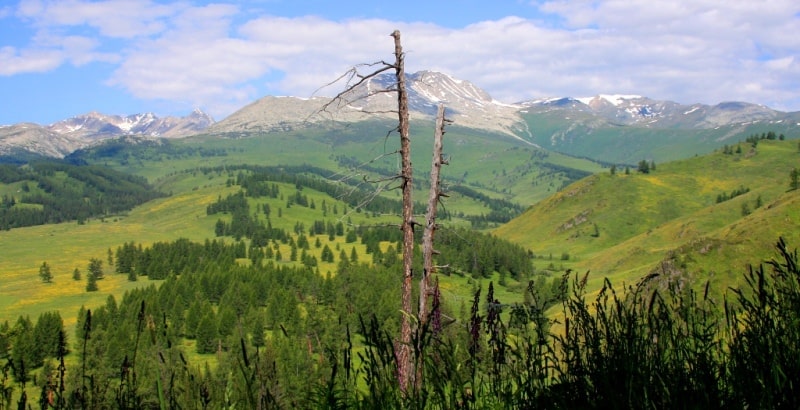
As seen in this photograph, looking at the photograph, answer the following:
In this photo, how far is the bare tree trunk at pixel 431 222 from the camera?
1703 centimetres

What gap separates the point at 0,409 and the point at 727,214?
149m

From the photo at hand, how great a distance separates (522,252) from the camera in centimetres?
16438

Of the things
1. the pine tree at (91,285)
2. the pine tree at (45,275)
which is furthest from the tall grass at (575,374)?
the pine tree at (45,275)

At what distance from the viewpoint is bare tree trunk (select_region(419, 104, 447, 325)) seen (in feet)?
55.9

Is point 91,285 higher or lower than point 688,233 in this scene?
lower

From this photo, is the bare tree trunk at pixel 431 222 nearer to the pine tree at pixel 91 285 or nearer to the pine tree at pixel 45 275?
the pine tree at pixel 91 285

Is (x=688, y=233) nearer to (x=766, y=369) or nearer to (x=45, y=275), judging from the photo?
(x=766, y=369)

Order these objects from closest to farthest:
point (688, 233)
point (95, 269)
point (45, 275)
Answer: point (688, 233) → point (95, 269) → point (45, 275)

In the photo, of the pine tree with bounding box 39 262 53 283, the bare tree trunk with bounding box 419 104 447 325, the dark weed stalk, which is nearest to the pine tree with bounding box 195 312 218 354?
the pine tree with bounding box 39 262 53 283

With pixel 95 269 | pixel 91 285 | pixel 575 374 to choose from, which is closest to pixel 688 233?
Answer: pixel 575 374

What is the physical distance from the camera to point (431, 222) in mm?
17984

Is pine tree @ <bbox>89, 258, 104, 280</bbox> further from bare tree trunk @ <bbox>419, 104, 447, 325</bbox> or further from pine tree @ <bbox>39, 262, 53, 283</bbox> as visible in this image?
bare tree trunk @ <bbox>419, 104, 447, 325</bbox>

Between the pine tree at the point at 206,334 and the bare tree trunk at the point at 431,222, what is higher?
the bare tree trunk at the point at 431,222

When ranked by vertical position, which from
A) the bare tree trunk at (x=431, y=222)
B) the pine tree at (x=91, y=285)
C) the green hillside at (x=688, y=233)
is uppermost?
the bare tree trunk at (x=431, y=222)
